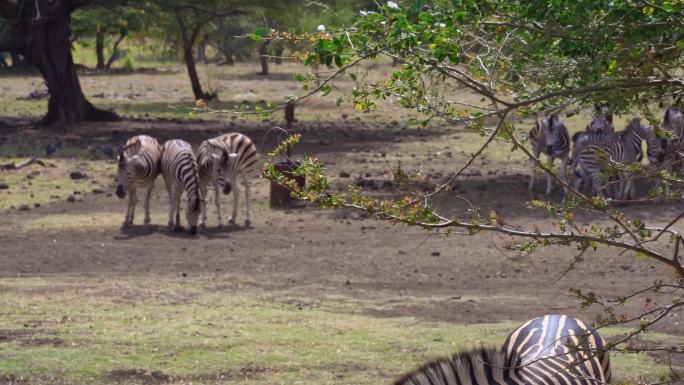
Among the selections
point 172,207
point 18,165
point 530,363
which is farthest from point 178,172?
point 530,363

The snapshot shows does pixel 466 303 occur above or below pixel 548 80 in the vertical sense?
below

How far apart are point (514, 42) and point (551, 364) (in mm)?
1374

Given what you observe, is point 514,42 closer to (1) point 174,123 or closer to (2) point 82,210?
(2) point 82,210

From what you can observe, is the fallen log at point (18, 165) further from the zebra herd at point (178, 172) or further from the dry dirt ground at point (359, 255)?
the zebra herd at point (178, 172)

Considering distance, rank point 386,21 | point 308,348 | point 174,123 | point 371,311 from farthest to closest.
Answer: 1. point 174,123
2. point 371,311
3. point 308,348
4. point 386,21

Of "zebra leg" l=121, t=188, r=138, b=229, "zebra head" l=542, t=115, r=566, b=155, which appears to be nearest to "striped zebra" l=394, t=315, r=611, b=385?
"zebra leg" l=121, t=188, r=138, b=229

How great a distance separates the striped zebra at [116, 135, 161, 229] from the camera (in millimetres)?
14852

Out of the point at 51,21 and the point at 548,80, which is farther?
the point at 51,21

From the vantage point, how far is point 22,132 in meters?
24.7

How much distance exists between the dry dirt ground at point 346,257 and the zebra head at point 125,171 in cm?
51

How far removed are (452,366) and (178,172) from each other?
36.2ft

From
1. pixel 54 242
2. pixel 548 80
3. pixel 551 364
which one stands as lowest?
pixel 54 242

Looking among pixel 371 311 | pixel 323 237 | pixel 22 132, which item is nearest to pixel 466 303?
pixel 371 311

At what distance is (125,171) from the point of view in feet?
49.2
